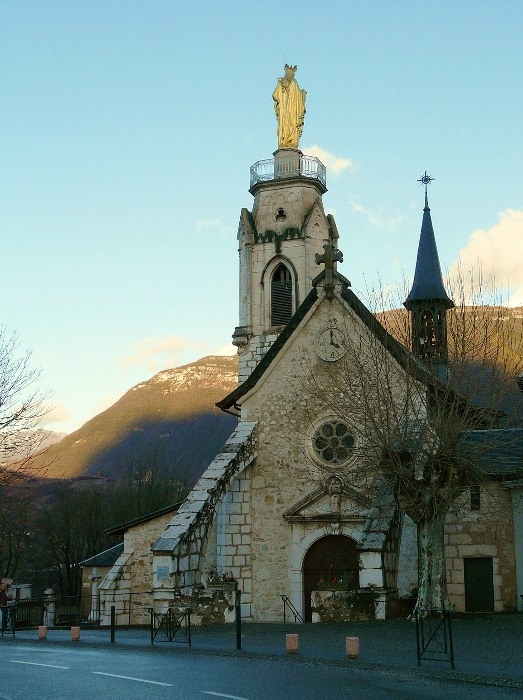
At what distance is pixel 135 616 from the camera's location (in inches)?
1131

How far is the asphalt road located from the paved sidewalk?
1.43ft

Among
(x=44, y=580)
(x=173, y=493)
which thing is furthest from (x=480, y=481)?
(x=44, y=580)

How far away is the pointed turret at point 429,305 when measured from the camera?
3073 cm

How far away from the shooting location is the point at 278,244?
33.3m

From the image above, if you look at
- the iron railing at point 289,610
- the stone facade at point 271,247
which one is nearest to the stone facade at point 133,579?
the iron railing at point 289,610

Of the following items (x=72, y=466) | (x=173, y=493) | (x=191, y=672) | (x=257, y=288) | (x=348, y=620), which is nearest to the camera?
(x=191, y=672)

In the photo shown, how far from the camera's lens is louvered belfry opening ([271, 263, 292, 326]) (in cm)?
3284

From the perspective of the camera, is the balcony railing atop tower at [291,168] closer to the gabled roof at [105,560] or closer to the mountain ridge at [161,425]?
the gabled roof at [105,560]

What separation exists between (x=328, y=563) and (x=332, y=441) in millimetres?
3196

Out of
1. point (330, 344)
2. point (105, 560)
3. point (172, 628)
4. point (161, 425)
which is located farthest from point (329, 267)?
point (161, 425)

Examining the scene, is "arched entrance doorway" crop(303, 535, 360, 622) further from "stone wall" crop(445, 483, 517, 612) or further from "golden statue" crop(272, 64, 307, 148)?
"golden statue" crop(272, 64, 307, 148)

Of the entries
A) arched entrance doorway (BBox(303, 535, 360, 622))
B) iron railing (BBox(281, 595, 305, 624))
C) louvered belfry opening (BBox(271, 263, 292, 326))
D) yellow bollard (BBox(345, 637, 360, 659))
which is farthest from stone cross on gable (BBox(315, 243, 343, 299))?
yellow bollard (BBox(345, 637, 360, 659))

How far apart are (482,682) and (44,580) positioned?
2113 inches

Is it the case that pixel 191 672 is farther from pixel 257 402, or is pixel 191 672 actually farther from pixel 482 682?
pixel 257 402
